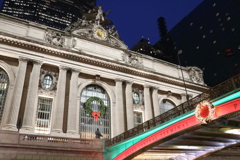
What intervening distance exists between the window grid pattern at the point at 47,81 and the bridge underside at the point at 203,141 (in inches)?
539

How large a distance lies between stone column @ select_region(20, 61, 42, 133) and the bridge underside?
38.2ft

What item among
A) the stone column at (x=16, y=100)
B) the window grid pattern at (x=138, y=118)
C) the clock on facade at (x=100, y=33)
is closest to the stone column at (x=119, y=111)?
the window grid pattern at (x=138, y=118)

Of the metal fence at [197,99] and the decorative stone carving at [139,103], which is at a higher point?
the decorative stone carving at [139,103]

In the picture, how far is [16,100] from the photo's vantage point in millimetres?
22391

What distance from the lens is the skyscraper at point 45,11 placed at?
232ft

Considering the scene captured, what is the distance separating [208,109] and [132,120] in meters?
17.8

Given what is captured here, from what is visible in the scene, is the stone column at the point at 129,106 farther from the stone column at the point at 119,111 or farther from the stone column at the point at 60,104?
the stone column at the point at 60,104

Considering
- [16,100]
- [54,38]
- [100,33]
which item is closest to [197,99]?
[16,100]

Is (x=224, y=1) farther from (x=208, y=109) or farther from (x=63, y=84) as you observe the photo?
(x=208, y=109)

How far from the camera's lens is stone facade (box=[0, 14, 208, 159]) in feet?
71.7

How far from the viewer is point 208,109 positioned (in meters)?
11.5

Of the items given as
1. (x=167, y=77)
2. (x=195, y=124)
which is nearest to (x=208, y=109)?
(x=195, y=124)

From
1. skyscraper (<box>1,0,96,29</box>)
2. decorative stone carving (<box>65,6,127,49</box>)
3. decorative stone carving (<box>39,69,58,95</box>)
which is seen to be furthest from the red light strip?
skyscraper (<box>1,0,96,29</box>)

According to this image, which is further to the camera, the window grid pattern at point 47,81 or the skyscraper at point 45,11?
the skyscraper at point 45,11
